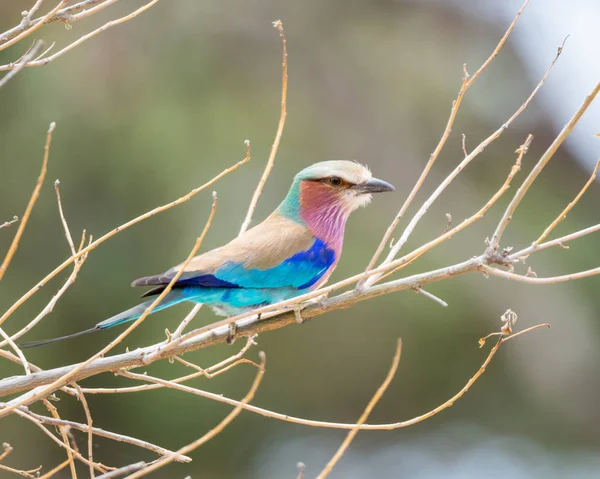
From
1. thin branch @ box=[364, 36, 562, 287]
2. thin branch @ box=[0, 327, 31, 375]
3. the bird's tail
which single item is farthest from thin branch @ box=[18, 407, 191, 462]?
thin branch @ box=[364, 36, 562, 287]

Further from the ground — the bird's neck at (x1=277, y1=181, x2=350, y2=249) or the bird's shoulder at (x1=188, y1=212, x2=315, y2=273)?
the bird's neck at (x1=277, y1=181, x2=350, y2=249)

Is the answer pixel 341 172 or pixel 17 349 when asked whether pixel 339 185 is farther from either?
pixel 17 349

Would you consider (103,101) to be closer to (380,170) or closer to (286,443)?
(380,170)

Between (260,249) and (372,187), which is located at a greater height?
(372,187)

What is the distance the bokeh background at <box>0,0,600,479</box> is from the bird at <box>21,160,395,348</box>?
2676mm

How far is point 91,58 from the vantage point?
23.9ft

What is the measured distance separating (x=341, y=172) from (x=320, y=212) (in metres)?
0.19

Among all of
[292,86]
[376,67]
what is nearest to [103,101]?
[292,86]

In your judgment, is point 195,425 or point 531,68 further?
point 531,68

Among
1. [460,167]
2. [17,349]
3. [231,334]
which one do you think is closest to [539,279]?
[460,167]

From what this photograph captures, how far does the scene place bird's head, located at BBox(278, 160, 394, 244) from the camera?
3410mm

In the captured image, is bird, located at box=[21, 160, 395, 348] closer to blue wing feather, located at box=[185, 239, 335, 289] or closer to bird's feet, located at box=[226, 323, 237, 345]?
blue wing feather, located at box=[185, 239, 335, 289]

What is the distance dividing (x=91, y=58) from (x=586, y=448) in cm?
550

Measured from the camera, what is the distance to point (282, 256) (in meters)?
3.16
